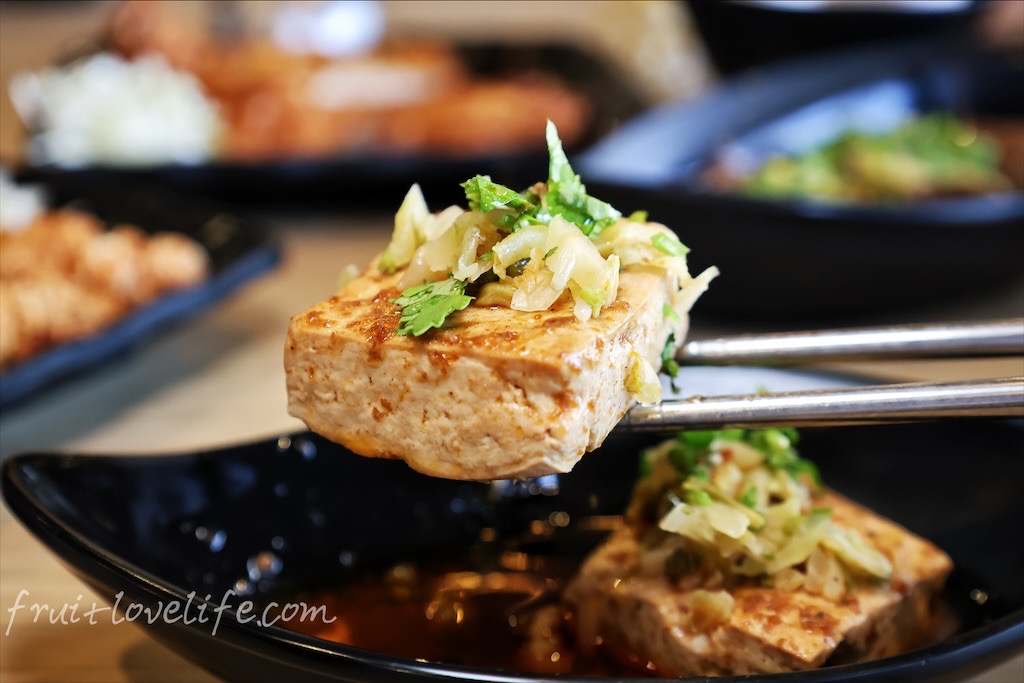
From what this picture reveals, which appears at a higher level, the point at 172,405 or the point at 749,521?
the point at 749,521

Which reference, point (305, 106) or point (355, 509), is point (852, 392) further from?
point (305, 106)

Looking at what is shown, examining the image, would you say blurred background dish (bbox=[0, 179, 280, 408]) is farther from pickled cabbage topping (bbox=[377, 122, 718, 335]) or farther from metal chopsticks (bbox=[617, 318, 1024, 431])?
metal chopsticks (bbox=[617, 318, 1024, 431])

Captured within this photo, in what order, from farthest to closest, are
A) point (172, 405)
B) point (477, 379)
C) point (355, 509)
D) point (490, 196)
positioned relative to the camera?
point (172, 405) → point (355, 509) → point (490, 196) → point (477, 379)

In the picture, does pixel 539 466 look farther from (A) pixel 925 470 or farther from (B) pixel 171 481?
(A) pixel 925 470

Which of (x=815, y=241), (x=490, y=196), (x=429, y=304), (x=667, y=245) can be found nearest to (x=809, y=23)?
(x=815, y=241)

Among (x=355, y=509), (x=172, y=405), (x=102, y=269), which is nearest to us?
(x=355, y=509)

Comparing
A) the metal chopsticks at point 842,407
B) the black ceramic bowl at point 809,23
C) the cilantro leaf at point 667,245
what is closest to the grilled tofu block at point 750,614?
the metal chopsticks at point 842,407
